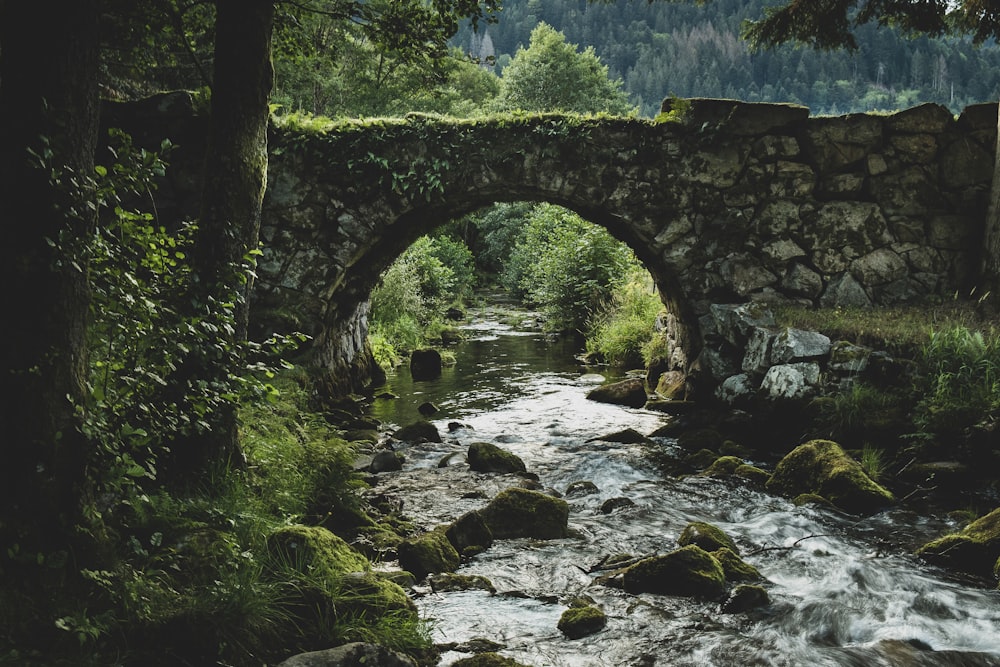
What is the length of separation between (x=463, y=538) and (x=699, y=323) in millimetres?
5739

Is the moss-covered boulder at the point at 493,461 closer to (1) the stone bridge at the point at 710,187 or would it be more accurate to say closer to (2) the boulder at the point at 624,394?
(1) the stone bridge at the point at 710,187

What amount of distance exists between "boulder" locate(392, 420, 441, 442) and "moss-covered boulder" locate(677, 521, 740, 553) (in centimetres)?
401

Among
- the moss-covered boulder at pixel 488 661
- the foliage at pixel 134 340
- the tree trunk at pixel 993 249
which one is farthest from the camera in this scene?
the tree trunk at pixel 993 249

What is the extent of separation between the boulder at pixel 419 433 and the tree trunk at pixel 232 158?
3878 mm

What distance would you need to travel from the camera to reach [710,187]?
9.33 metres

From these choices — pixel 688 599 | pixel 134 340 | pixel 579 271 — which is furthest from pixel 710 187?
pixel 579 271

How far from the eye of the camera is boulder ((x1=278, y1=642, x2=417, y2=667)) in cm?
291

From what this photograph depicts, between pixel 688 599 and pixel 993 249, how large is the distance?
7.36 metres

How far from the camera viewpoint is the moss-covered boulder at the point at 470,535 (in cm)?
495

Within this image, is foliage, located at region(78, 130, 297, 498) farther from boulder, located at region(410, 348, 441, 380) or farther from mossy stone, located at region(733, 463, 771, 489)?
boulder, located at region(410, 348, 441, 380)

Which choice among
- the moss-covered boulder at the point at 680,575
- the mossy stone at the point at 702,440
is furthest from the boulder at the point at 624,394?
the moss-covered boulder at the point at 680,575

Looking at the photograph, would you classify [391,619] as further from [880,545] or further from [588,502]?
[880,545]

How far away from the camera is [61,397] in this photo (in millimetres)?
2611

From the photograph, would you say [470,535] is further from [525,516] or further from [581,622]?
[581,622]
